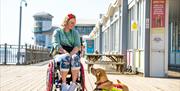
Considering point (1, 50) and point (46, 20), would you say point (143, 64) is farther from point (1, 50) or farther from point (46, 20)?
point (46, 20)

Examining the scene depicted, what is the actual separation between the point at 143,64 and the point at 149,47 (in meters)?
0.65

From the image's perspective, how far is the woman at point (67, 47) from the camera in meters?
4.71

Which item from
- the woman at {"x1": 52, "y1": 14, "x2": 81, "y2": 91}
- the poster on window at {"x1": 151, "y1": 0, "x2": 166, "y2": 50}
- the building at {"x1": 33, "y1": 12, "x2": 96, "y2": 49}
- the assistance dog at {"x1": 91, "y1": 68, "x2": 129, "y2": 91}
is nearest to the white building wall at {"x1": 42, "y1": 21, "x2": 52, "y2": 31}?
the building at {"x1": 33, "y1": 12, "x2": 96, "y2": 49}

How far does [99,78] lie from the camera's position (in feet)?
14.0

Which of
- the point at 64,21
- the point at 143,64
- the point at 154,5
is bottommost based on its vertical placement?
the point at 143,64

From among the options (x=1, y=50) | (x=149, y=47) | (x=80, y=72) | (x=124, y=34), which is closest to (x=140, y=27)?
(x=149, y=47)

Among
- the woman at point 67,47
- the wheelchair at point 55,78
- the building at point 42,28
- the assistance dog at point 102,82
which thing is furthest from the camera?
the building at point 42,28

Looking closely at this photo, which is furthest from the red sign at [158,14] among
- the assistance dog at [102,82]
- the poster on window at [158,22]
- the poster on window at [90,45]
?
the poster on window at [90,45]

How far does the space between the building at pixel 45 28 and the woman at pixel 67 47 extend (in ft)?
274

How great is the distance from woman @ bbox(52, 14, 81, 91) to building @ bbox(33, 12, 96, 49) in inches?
3283

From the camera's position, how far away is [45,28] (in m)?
103

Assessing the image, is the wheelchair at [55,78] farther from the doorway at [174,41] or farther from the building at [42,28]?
the building at [42,28]

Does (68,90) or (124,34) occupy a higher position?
(124,34)

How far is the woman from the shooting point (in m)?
4.71
